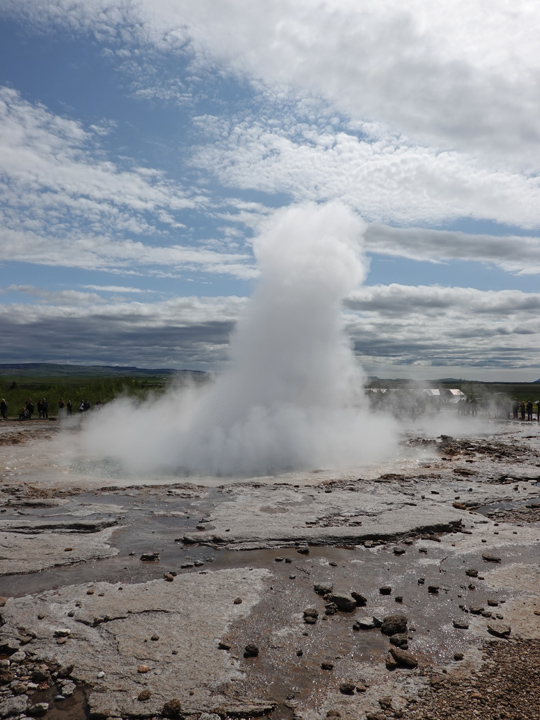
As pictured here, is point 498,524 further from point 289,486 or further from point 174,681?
point 174,681

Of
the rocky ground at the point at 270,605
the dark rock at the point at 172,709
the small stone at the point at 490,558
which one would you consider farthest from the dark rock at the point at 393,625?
the small stone at the point at 490,558

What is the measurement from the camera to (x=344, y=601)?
16.2 ft

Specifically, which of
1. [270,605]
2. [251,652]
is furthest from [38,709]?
[270,605]

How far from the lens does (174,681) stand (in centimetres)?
367

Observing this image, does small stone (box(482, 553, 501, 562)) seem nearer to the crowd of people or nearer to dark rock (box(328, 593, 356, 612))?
dark rock (box(328, 593, 356, 612))

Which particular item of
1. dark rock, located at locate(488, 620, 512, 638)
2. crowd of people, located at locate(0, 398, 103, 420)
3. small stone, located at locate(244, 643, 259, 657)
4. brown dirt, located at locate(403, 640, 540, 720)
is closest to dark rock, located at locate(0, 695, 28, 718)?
small stone, located at locate(244, 643, 259, 657)

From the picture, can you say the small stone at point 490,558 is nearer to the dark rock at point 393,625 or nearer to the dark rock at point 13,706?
the dark rock at point 393,625

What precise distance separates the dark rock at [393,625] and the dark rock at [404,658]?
1.15 feet

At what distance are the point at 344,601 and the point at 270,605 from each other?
74 cm

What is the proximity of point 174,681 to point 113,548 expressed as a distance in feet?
10.5

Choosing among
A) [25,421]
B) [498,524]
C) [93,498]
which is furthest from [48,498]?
[25,421]

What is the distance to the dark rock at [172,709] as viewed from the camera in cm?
332

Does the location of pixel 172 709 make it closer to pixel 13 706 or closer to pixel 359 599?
pixel 13 706

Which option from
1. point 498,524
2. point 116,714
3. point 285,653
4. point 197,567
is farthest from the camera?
point 498,524
